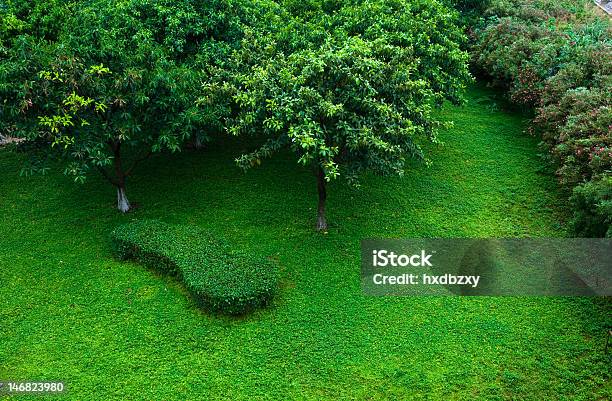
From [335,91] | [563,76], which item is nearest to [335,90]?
[335,91]

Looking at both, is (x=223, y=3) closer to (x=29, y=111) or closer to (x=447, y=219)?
(x=29, y=111)

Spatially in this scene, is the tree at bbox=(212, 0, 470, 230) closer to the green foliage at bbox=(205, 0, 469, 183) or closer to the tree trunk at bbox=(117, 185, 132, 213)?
the green foliage at bbox=(205, 0, 469, 183)

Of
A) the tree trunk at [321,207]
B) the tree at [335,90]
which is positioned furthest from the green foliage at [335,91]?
the tree trunk at [321,207]

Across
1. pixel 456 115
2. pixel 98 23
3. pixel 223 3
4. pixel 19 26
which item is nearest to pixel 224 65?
pixel 223 3

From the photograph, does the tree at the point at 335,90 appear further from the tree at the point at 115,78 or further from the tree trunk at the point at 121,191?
the tree trunk at the point at 121,191

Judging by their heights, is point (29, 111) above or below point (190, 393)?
above

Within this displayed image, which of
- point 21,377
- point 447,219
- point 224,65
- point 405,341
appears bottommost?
point 21,377
